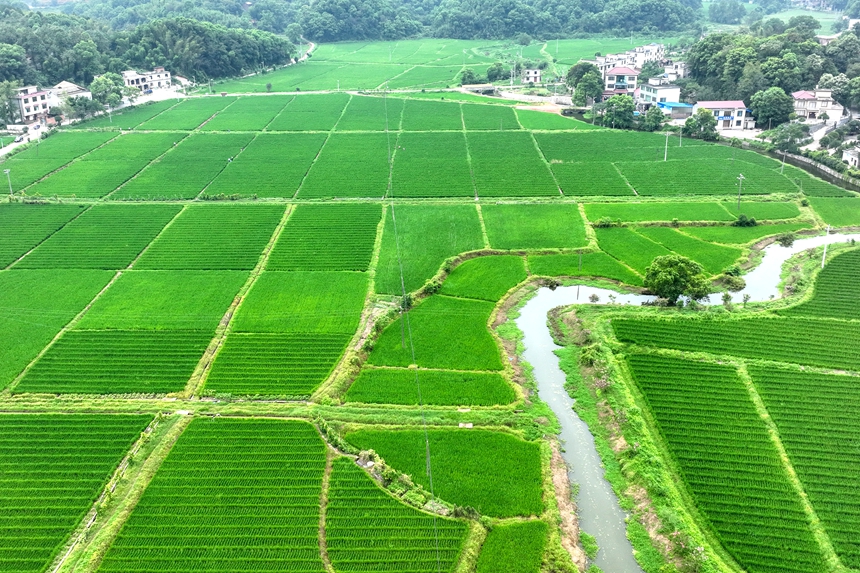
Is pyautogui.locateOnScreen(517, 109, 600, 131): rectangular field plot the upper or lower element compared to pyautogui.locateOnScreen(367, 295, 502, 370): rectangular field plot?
upper

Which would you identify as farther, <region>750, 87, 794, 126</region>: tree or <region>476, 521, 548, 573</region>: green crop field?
<region>750, 87, 794, 126</region>: tree

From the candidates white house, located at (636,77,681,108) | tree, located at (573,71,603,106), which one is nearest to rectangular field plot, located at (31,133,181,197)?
tree, located at (573,71,603,106)

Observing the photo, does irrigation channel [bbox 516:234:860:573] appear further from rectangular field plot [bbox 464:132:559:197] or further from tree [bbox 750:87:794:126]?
tree [bbox 750:87:794:126]

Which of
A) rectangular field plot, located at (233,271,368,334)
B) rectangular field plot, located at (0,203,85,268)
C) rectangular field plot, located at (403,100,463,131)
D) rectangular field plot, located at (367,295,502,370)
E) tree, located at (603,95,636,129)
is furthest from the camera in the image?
rectangular field plot, located at (403,100,463,131)

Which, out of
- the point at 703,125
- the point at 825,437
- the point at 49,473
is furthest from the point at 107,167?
the point at 703,125

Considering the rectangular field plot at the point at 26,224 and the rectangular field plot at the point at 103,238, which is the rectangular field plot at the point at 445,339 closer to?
the rectangular field plot at the point at 103,238

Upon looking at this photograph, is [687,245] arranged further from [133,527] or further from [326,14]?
[326,14]

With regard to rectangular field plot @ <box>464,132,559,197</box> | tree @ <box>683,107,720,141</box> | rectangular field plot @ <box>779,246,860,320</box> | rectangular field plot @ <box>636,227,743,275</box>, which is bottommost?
rectangular field plot @ <box>779,246,860,320</box>

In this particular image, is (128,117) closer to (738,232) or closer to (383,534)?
(738,232)
